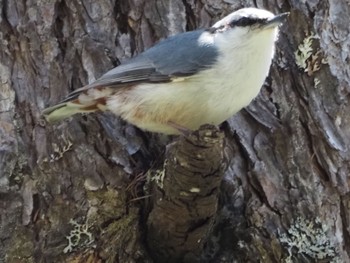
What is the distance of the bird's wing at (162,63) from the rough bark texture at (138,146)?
0.21 metres

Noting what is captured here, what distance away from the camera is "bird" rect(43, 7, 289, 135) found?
2.98 m

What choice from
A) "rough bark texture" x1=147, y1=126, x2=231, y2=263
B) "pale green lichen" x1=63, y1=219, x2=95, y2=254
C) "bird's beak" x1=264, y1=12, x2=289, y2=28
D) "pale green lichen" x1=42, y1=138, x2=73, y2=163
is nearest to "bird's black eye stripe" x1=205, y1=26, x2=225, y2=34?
"bird's beak" x1=264, y1=12, x2=289, y2=28

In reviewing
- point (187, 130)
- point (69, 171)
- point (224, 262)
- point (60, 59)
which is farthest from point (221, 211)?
point (60, 59)

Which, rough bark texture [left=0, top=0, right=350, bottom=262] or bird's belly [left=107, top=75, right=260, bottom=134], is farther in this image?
rough bark texture [left=0, top=0, right=350, bottom=262]

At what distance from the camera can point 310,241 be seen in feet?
10.2

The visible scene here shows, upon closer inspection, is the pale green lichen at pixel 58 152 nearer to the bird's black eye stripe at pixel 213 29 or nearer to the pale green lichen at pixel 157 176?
the pale green lichen at pixel 157 176

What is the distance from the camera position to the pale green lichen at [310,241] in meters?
3.08

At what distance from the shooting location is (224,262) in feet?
10.3

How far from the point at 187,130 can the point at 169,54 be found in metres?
0.32

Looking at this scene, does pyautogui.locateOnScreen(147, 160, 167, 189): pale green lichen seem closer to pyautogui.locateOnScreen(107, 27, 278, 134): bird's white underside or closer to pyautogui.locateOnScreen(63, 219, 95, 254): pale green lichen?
→ pyautogui.locateOnScreen(107, 27, 278, 134): bird's white underside

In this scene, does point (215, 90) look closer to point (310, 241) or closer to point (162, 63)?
point (162, 63)

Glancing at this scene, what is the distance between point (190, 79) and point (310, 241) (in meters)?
0.73

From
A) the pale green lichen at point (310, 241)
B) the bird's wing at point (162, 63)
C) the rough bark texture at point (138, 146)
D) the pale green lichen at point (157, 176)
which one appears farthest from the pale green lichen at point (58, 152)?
the pale green lichen at point (310, 241)

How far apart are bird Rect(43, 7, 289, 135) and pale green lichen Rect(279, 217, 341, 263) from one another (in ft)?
1.59
